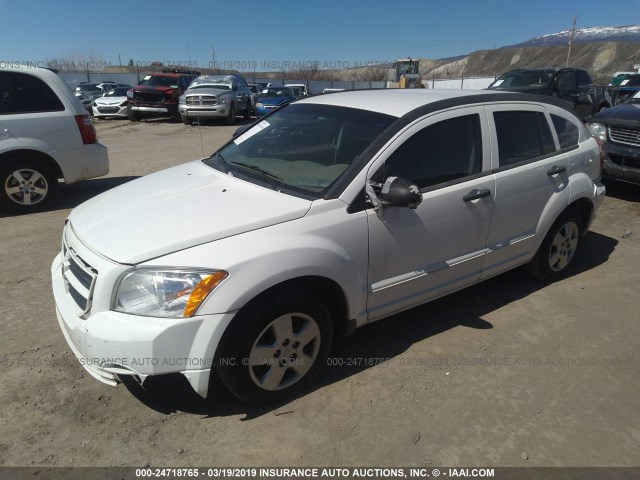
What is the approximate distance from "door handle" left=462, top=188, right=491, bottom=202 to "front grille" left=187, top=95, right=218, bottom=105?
1590 cm

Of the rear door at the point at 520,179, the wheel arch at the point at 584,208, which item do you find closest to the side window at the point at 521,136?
the rear door at the point at 520,179

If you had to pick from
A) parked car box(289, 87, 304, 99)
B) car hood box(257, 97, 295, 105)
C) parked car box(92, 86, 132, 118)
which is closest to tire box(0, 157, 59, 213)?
car hood box(257, 97, 295, 105)

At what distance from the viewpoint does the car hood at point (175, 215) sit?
245 centimetres

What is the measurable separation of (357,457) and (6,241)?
15.6 ft

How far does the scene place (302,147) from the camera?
136 inches

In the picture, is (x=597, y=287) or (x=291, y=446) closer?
(x=291, y=446)

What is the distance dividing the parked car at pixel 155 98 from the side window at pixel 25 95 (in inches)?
535

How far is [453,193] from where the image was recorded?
3230 millimetres

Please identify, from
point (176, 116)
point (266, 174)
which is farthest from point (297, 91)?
point (266, 174)

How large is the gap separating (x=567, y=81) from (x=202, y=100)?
39.9 ft

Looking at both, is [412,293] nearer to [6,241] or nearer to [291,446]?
[291,446]

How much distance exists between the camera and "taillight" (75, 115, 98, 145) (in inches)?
253

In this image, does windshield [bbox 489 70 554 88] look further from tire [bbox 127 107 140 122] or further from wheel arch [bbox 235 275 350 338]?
tire [bbox 127 107 140 122]

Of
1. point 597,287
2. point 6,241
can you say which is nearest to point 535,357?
point 597,287
